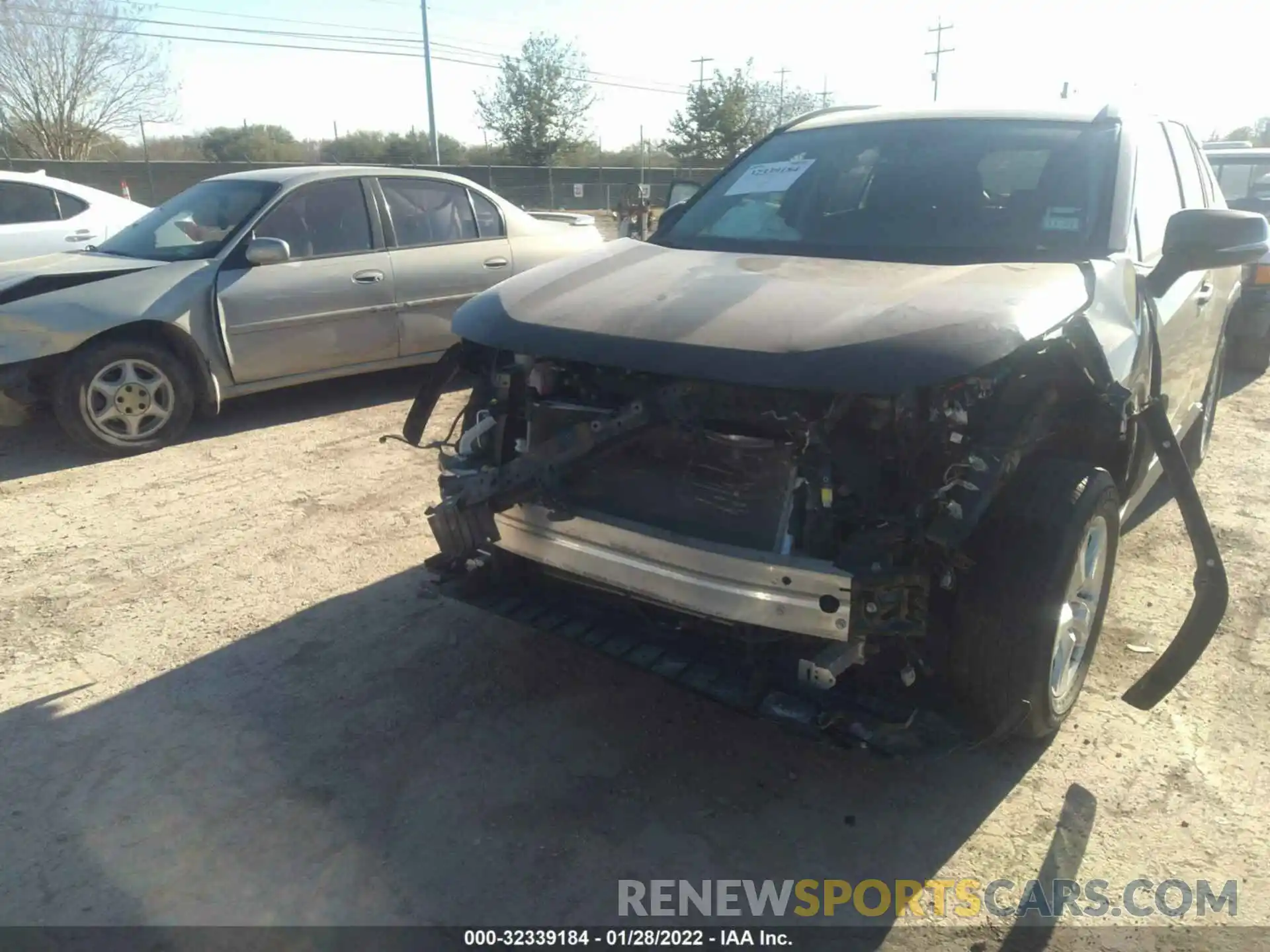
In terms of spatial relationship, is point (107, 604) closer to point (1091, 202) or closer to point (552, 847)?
point (552, 847)

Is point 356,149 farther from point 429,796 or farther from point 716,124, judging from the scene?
point 429,796

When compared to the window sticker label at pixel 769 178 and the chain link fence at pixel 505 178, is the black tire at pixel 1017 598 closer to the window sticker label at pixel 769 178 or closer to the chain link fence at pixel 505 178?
the window sticker label at pixel 769 178

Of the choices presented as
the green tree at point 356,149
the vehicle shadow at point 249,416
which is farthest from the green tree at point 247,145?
the vehicle shadow at point 249,416

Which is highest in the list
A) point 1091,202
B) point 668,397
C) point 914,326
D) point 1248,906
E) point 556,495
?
point 1091,202

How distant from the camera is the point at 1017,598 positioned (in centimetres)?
254

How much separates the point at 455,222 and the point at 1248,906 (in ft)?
21.1

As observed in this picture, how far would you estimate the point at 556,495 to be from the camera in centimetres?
278

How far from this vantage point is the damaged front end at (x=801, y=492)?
2.38 metres

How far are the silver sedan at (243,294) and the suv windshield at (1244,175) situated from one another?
8302 millimetres

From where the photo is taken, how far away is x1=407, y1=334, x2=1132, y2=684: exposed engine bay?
2363 mm

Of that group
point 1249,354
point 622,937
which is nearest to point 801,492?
point 622,937

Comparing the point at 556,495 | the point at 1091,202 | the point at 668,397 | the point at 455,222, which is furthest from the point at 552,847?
the point at 455,222

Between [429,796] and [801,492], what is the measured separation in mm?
1409

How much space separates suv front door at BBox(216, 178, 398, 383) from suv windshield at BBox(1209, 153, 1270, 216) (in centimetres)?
890
